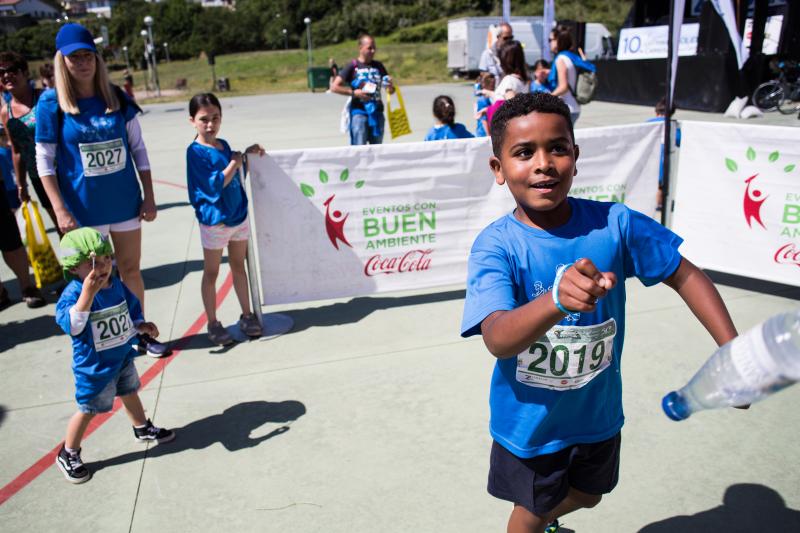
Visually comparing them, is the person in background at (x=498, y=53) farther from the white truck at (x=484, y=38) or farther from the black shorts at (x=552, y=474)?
the white truck at (x=484, y=38)

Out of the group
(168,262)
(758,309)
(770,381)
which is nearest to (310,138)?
(168,262)

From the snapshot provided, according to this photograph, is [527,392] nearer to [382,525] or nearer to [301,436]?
[382,525]

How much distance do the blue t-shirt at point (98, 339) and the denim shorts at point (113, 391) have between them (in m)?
0.03

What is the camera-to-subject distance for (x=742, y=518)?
8.91ft

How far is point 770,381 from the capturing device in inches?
49.4

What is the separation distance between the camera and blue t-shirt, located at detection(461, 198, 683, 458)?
1827 mm

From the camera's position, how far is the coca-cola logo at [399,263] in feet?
16.7

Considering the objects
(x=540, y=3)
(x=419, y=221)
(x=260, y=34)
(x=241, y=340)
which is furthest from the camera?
(x=260, y=34)

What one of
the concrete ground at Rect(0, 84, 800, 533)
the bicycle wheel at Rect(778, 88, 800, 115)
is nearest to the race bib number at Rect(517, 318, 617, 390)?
the concrete ground at Rect(0, 84, 800, 533)

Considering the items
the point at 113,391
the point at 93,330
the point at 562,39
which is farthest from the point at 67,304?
the point at 562,39

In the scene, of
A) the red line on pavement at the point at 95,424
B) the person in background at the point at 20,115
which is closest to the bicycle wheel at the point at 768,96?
the red line on pavement at the point at 95,424

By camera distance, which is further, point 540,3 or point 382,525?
point 540,3

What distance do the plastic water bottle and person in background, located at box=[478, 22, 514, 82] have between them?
6.70 m

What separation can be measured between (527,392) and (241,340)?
3173 mm
